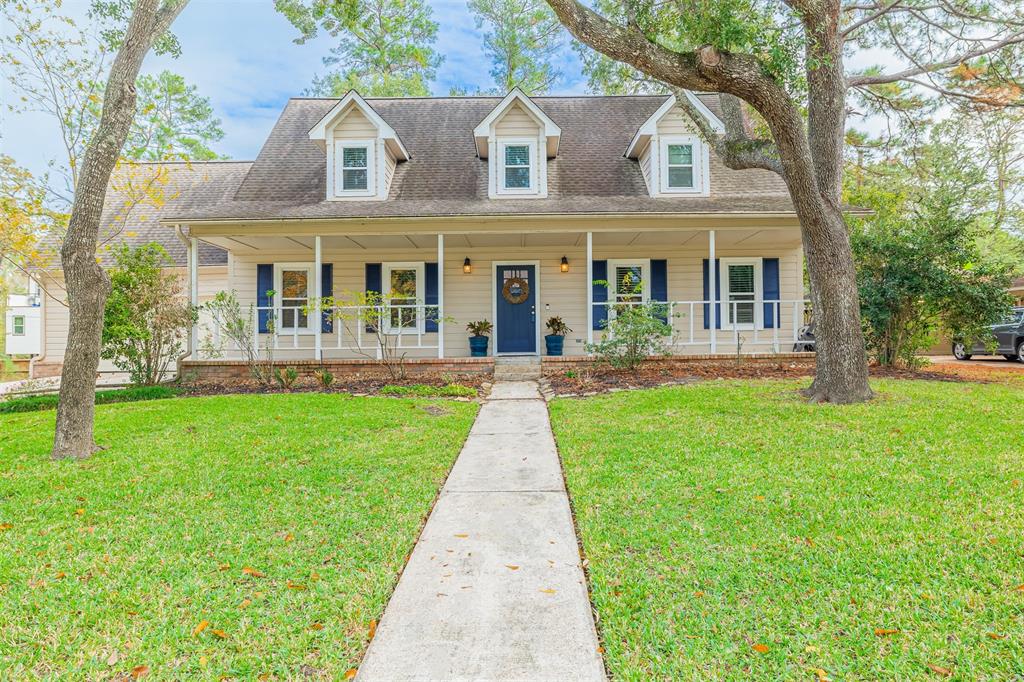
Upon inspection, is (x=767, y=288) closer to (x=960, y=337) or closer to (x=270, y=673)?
(x=960, y=337)

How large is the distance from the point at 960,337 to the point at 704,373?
4.89 meters

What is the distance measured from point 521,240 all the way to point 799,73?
6547 millimetres

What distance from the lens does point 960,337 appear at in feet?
31.5

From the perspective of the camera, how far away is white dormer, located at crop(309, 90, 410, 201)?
1165 centimetres

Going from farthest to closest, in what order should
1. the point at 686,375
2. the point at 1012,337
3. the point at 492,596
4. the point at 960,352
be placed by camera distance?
the point at 960,352 < the point at 1012,337 < the point at 686,375 < the point at 492,596

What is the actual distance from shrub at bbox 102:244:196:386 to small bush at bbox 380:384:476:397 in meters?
4.46

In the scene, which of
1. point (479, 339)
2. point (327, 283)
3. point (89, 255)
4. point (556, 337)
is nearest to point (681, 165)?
point (556, 337)

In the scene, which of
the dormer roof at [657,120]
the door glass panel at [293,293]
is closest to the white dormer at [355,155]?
the door glass panel at [293,293]

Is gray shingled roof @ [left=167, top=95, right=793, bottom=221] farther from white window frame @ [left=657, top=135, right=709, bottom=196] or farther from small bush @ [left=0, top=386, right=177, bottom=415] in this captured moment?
small bush @ [left=0, top=386, right=177, bottom=415]

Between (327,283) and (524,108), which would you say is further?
(327,283)

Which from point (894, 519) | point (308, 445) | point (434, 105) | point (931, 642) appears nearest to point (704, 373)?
point (894, 519)

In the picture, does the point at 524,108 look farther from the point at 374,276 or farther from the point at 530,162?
the point at 374,276

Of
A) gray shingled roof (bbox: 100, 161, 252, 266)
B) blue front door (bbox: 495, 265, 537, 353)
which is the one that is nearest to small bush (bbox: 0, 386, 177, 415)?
gray shingled roof (bbox: 100, 161, 252, 266)

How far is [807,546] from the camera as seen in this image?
114 inches
